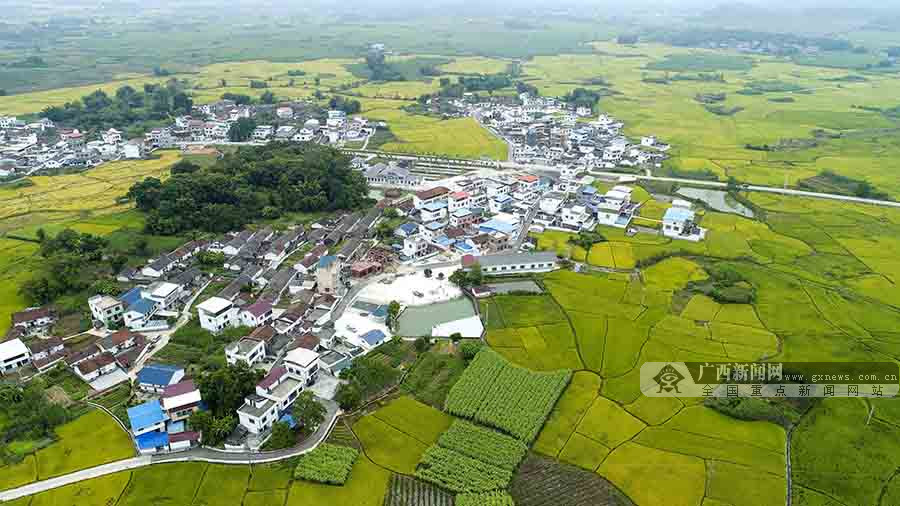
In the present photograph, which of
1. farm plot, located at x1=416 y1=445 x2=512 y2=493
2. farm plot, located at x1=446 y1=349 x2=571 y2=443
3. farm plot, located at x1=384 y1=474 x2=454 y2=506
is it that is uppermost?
farm plot, located at x1=446 y1=349 x2=571 y2=443

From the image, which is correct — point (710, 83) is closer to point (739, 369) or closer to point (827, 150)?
point (827, 150)

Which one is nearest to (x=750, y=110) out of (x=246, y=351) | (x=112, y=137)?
(x=246, y=351)

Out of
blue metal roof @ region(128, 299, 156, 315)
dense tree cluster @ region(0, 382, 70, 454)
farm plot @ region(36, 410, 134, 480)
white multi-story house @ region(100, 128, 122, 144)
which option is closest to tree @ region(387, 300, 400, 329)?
blue metal roof @ region(128, 299, 156, 315)

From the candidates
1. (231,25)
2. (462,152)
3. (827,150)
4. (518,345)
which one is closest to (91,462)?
(518,345)

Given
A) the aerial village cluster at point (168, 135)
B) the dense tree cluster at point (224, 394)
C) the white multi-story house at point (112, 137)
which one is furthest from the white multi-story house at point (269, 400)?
the white multi-story house at point (112, 137)

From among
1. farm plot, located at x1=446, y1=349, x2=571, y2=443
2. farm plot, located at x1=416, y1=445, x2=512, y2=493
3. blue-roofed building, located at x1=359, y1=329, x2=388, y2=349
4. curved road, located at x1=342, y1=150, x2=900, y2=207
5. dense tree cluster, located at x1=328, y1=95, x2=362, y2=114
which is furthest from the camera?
dense tree cluster, located at x1=328, y1=95, x2=362, y2=114

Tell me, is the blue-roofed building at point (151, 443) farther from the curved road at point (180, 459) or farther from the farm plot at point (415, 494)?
the farm plot at point (415, 494)

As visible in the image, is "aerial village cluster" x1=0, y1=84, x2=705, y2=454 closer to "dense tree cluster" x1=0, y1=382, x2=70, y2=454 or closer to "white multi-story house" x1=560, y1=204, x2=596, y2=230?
"white multi-story house" x1=560, y1=204, x2=596, y2=230
